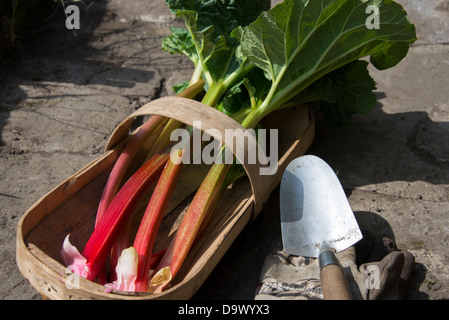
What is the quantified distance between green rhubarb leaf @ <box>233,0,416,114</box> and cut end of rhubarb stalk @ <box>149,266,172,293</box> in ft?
3.57

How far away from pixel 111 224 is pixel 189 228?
353 millimetres

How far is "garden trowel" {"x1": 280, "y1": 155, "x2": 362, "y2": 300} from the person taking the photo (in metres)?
2.44

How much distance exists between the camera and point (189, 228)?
7.84ft

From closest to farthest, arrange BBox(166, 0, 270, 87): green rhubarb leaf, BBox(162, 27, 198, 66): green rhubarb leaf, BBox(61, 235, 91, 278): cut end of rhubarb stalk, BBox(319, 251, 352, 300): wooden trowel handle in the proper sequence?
BBox(319, 251, 352, 300): wooden trowel handle
BBox(61, 235, 91, 278): cut end of rhubarb stalk
BBox(166, 0, 270, 87): green rhubarb leaf
BBox(162, 27, 198, 66): green rhubarb leaf

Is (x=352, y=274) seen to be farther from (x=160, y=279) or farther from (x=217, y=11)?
(x=217, y=11)

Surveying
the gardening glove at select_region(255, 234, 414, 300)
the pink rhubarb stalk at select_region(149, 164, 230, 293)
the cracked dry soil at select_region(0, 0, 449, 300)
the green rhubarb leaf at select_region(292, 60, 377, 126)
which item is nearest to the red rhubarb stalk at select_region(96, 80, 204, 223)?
the pink rhubarb stalk at select_region(149, 164, 230, 293)

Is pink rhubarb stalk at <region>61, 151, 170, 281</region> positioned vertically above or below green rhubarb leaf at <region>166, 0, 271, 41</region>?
→ below

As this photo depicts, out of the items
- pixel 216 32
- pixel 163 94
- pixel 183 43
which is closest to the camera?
pixel 216 32

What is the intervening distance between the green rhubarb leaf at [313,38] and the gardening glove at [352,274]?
Answer: 0.87 meters

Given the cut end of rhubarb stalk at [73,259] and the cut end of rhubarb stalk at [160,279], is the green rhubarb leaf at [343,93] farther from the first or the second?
the cut end of rhubarb stalk at [73,259]

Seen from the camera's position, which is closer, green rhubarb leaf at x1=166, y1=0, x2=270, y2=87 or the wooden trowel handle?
the wooden trowel handle

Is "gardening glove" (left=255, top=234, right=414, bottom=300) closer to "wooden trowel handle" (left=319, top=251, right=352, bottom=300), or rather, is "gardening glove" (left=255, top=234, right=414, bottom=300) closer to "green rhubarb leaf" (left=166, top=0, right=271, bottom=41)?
"wooden trowel handle" (left=319, top=251, right=352, bottom=300)

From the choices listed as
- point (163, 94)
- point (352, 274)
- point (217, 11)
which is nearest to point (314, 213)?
point (352, 274)
